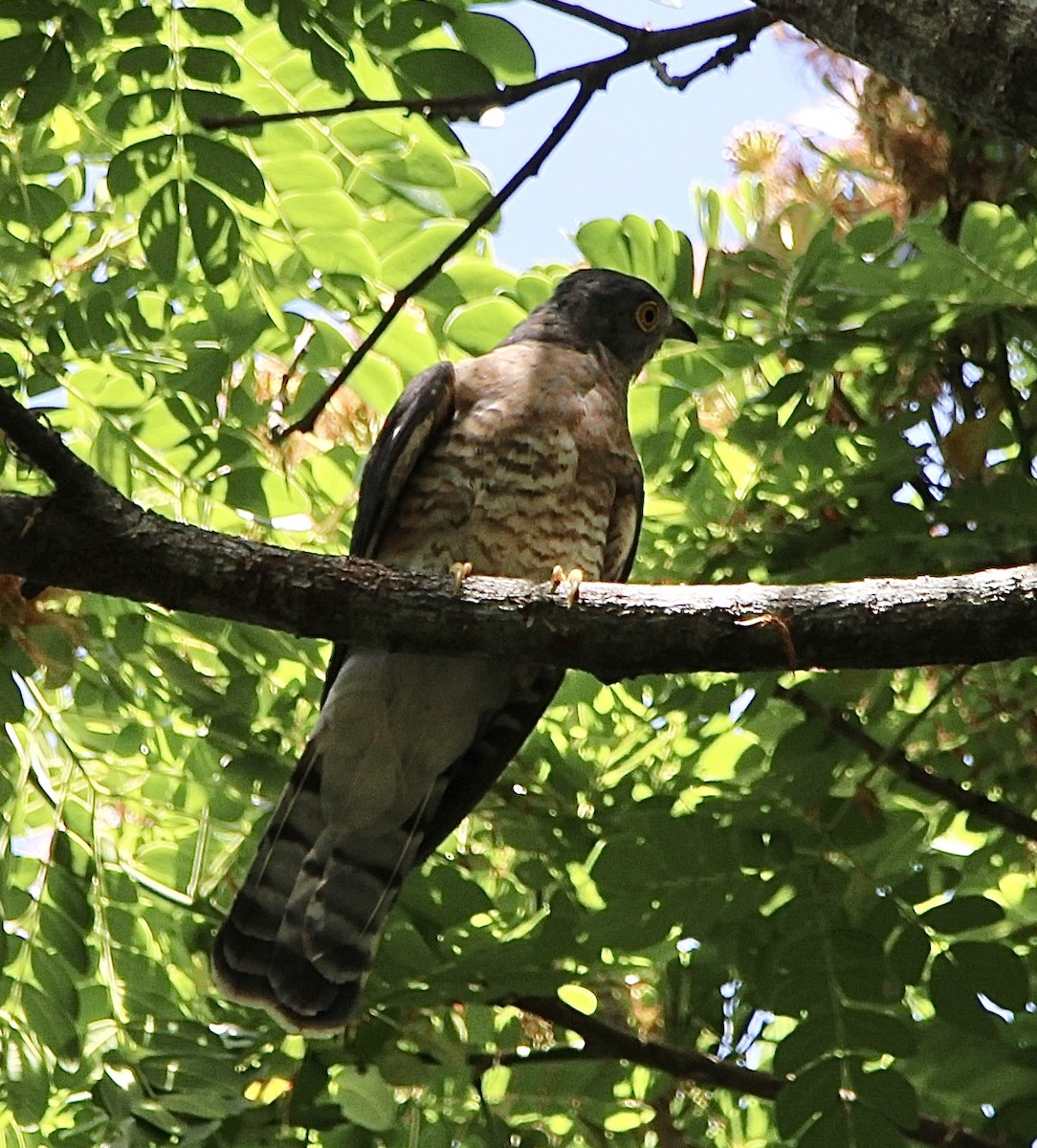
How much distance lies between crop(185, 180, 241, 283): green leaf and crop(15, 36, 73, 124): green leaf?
29 cm

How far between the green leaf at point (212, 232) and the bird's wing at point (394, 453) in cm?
57

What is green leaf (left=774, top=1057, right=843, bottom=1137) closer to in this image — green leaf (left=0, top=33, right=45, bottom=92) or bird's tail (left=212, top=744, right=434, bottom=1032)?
bird's tail (left=212, top=744, right=434, bottom=1032)

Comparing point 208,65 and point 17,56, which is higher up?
point 208,65

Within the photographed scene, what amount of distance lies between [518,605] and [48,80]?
1301mm

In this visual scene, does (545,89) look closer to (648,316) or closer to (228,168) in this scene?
(228,168)

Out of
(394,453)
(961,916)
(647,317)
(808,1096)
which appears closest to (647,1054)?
(808,1096)

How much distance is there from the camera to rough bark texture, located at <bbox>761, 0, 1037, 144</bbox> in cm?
210

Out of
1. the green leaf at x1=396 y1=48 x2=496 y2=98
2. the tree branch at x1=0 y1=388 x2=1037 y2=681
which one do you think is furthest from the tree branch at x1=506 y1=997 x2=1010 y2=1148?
the green leaf at x1=396 y1=48 x2=496 y2=98

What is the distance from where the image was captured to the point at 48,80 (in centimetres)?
265

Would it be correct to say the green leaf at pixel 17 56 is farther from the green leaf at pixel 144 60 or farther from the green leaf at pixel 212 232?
the green leaf at pixel 212 232

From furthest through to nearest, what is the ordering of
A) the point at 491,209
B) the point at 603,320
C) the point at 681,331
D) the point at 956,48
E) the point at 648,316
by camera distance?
the point at 603,320 → the point at 648,316 → the point at 681,331 → the point at 491,209 → the point at 956,48

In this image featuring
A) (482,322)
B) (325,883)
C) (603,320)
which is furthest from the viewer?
(603,320)

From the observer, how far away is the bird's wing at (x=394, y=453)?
10.7 feet

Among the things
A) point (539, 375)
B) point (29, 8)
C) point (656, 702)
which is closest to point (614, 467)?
point (539, 375)
